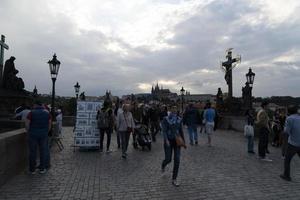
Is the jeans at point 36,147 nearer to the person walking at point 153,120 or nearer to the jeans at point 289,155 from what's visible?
the jeans at point 289,155

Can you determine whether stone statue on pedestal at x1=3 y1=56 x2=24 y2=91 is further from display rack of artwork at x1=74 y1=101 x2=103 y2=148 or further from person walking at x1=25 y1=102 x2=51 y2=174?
person walking at x1=25 y1=102 x2=51 y2=174

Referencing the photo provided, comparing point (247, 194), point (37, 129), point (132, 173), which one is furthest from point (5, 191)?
point (247, 194)

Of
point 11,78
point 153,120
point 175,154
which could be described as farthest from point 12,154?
point 11,78

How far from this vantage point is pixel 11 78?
17.0 meters

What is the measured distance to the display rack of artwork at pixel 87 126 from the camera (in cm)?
1176

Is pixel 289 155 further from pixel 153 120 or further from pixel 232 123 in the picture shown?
pixel 232 123

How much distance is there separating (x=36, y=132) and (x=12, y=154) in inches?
30.5

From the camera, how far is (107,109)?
11.9 m

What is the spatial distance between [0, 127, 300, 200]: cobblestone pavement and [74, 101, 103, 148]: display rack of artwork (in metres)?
1.43

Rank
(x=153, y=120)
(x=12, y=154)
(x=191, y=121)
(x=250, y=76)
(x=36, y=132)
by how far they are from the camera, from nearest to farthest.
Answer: (x=12, y=154), (x=36, y=132), (x=191, y=121), (x=153, y=120), (x=250, y=76)

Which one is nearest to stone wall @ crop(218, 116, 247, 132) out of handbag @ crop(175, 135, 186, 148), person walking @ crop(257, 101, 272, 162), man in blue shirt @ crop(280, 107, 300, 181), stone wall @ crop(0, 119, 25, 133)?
person walking @ crop(257, 101, 272, 162)

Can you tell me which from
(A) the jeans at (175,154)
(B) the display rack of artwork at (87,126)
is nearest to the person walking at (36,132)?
(A) the jeans at (175,154)

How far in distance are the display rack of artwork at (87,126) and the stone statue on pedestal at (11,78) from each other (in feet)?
22.3

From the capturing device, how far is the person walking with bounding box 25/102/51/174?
763cm
